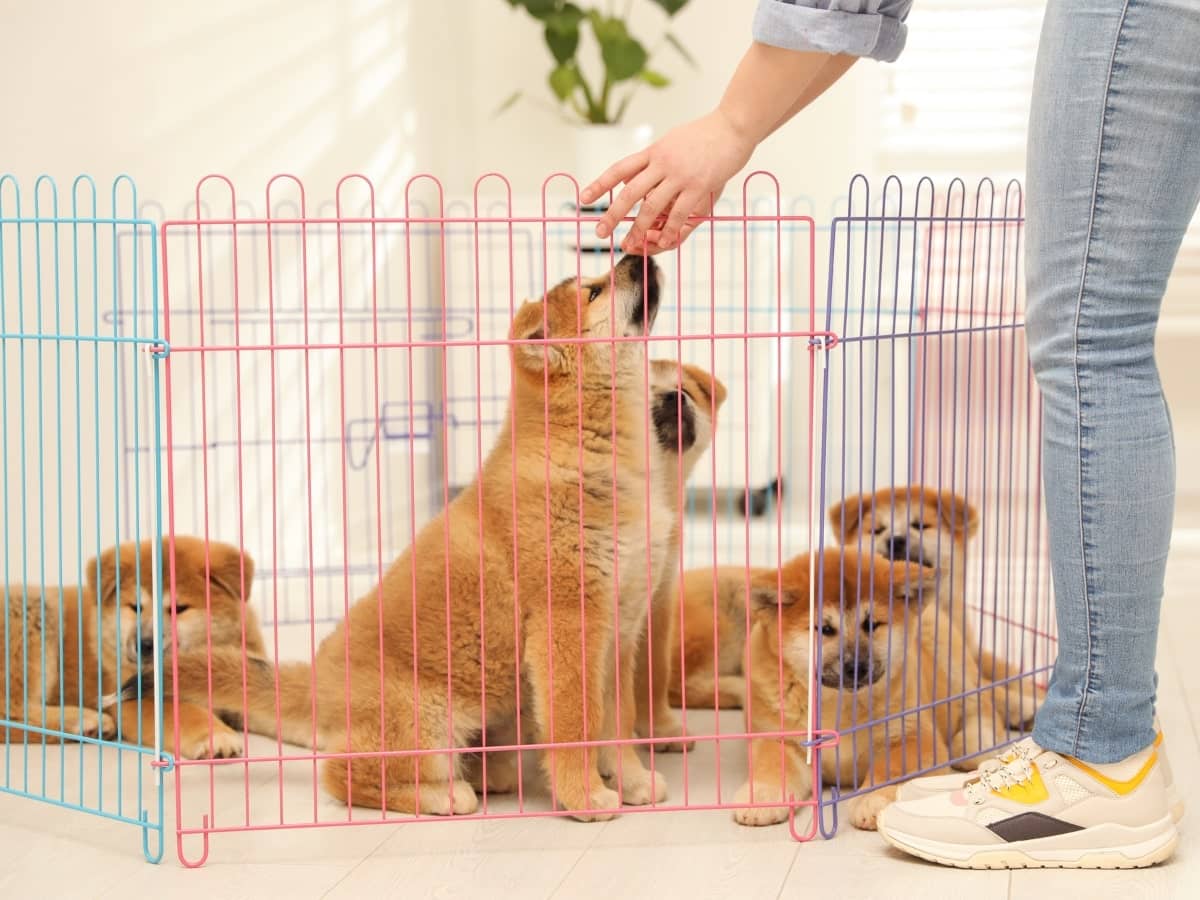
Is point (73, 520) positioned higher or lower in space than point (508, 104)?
lower

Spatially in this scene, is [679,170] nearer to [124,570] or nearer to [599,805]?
[599,805]

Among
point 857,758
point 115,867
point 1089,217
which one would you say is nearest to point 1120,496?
point 1089,217

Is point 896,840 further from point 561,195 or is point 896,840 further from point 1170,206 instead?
point 561,195

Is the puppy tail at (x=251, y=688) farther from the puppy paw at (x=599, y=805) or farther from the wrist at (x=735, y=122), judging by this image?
the wrist at (x=735, y=122)

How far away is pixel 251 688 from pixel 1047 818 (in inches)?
48.3

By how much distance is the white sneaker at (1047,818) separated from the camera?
159cm

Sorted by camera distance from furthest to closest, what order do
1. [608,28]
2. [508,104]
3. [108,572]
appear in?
1. [508,104]
2. [608,28]
3. [108,572]

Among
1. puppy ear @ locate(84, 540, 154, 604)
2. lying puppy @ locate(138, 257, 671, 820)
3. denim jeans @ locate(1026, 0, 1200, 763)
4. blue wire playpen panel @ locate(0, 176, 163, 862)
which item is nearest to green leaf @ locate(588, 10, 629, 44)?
blue wire playpen panel @ locate(0, 176, 163, 862)

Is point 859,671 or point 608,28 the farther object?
point 608,28

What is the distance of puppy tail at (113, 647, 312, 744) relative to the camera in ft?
6.96

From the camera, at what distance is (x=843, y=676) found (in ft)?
6.23

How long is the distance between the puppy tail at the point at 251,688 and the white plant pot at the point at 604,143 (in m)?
2.18

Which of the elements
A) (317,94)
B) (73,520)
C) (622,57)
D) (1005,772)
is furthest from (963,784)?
(622,57)

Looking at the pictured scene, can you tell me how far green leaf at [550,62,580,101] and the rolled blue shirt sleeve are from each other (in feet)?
8.08
